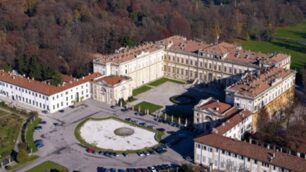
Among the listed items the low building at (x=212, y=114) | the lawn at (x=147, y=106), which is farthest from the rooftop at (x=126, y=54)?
the low building at (x=212, y=114)

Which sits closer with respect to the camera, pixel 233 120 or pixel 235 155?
pixel 235 155

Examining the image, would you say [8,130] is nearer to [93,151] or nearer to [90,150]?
[90,150]

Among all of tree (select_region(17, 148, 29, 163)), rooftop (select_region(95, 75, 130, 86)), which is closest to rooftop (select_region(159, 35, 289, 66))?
rooftop (select_region(95, 75, 130, 86))

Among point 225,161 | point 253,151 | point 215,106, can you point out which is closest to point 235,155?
point 225,161

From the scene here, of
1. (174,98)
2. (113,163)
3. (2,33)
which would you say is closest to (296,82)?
(174,98)

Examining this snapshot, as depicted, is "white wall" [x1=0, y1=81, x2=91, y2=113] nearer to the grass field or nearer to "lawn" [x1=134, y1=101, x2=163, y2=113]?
"lawn" [x1=134, y1=101, x2=163, y2=113]

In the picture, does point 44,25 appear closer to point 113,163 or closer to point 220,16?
point 220,16
